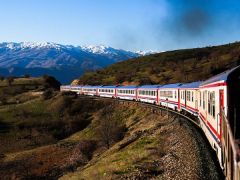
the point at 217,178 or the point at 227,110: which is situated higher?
the point at 227,110

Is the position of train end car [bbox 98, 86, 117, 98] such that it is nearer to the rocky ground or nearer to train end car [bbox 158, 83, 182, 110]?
train end car [bbox 158, 83, 182, 110]

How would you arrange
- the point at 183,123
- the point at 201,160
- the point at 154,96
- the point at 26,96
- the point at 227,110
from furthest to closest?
the point at 26,96 → the point at 154,96 → the point at 183,123 → the point at 201,160 → the point at 227,110

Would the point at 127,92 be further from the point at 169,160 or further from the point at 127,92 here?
the point at 169,160

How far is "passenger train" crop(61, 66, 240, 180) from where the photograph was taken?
11775 mm

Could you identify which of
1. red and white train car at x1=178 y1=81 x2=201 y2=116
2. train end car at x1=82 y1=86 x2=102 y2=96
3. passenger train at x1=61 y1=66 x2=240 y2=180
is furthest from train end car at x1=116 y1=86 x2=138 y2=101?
red and white train car at x1=178 y1=81 x2=201 y2=116

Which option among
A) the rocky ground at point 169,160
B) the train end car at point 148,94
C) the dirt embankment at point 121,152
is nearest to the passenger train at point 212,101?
the train end car at point 148,94

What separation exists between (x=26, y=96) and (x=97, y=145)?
9326 cm

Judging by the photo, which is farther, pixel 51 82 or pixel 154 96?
pixel 51 82

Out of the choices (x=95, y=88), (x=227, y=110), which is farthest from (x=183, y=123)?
(x=95, y=88)

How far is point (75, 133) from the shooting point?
77875 mm

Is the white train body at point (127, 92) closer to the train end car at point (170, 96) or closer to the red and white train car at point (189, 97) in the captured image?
the train end car at point (170, 96)

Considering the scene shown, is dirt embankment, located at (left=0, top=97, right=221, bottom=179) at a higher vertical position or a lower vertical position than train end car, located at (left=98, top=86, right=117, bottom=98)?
lower

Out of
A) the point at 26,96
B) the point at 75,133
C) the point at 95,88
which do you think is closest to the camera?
the point at 75,133

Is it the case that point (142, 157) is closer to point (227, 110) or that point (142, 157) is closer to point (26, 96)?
point (227, 110)
